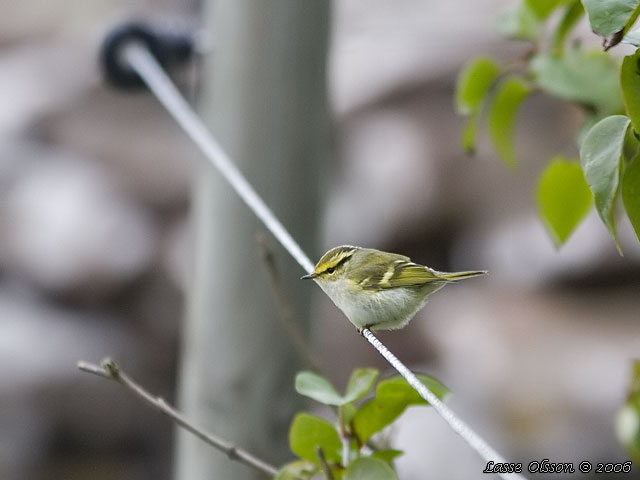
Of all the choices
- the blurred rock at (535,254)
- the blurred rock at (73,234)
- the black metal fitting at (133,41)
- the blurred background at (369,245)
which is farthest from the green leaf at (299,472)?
the blurred rock at (73,234)

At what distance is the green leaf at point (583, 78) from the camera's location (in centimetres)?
122

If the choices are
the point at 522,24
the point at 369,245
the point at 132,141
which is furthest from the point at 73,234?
the point at 522,24

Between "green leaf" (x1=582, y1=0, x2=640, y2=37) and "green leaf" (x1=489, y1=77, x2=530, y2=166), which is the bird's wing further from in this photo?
"green leaf" (x1=582, y1=0, x2=640, y2=37)

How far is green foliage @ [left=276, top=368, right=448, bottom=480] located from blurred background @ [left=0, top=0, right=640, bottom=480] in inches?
109

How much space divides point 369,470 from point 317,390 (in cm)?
12

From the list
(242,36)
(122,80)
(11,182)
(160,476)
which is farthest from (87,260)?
(242,36)

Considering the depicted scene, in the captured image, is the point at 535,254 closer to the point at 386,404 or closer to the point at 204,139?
the point at 204,139

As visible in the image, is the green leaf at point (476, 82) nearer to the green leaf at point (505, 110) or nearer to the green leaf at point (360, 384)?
the green leaf at point (505, 110)

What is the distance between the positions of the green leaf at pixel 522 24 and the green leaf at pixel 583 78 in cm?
7

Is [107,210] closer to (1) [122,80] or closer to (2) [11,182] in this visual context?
(2) [11,182]

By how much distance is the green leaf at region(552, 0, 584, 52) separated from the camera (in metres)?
1.24

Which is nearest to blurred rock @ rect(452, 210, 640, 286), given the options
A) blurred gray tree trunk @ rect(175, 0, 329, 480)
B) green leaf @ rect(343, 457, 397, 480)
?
blurred gray tree trunk @ rect(175, 0, 329, 480)

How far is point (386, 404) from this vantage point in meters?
0.90

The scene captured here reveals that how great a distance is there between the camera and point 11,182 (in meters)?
5.16
